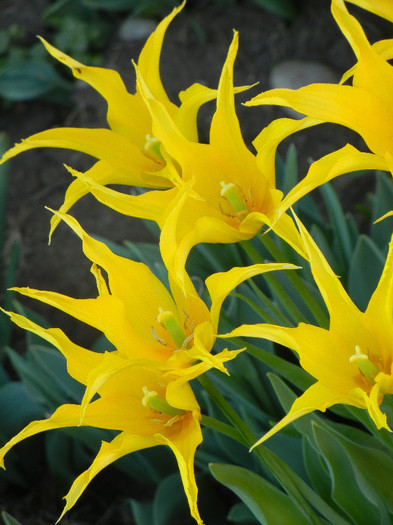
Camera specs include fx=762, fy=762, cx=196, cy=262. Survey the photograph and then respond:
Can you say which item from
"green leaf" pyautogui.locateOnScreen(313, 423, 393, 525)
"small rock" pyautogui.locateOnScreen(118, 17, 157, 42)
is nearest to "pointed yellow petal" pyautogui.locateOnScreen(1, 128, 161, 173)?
"green leaf" pyautogui.locateOnScreen(313, 423, 393, 525)

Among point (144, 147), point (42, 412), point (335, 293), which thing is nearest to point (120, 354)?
point (335, 293)

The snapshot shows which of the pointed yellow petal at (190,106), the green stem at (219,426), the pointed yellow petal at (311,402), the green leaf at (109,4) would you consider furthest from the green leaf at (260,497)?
the green leaf at (109,4)

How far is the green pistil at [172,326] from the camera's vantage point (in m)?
0.91

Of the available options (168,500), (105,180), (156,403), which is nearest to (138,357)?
(156,403)

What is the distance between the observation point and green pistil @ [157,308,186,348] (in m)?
0.91

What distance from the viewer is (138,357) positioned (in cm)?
85

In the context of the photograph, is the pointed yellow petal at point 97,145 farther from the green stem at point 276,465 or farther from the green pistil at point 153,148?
the green stem at point 276,465

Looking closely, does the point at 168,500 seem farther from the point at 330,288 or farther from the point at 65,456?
the point at 330,288

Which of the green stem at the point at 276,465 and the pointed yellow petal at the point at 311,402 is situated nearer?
the pointed yellow petal at the point at 311,402

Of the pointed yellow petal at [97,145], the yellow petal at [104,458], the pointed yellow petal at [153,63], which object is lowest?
the yellow petal at [104,458]

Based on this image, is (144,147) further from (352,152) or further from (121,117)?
(352,152)

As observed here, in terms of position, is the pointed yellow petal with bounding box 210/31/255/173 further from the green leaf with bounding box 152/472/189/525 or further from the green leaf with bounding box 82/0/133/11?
the green leaf with bounding box 82/0/133/11

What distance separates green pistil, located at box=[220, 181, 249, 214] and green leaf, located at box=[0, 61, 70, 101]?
210cm

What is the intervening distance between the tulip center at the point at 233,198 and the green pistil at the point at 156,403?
0.81ft
